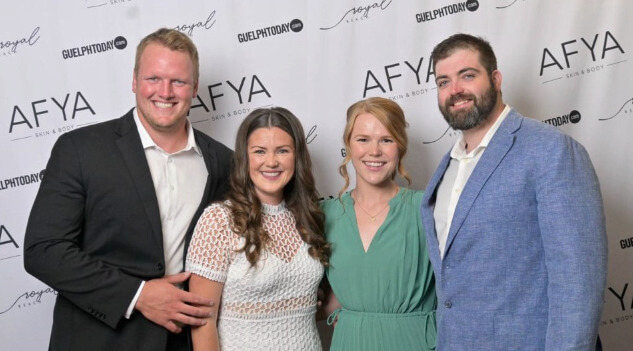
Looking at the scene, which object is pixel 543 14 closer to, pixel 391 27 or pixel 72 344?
pixel 391 27

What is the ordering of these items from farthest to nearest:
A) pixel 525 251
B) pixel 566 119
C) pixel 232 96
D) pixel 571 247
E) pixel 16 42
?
pixel 566 119 < pixel 232 96 < pixel 16 42 < pixel 525 251 < pixel 571 247

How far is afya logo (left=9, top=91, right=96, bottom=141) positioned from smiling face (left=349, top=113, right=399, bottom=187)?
50.8 inches

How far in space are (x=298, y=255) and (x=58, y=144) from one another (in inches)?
32.2

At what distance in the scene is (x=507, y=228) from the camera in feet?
5.67

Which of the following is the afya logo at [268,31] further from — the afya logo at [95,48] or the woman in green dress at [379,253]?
the woman in green dress at [379,253]

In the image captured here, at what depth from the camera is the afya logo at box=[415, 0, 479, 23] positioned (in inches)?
115

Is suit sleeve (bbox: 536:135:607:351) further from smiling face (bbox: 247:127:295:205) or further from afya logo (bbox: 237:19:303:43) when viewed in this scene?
afya logo (bbox: 237:19:303:43)

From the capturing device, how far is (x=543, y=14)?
2965 mm

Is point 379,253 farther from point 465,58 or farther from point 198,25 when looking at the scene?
point 198,25

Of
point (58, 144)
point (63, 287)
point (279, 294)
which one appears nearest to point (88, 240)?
point (63, 287)

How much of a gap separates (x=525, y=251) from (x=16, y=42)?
7.35 ft

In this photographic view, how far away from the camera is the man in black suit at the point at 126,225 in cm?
196

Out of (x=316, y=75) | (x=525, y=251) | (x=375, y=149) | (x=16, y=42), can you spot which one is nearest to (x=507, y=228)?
(x=525, y=251)

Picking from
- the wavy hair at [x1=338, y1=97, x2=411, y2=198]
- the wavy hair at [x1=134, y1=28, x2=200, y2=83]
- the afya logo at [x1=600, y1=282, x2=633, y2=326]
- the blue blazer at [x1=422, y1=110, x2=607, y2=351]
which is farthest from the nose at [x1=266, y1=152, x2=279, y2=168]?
the afya logo at [x1=600, y1=282, x2=633, y2=326]
